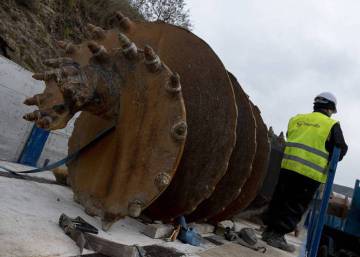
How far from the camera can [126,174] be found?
2.29 m

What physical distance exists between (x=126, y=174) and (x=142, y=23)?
3.55 feet

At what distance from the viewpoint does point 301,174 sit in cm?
465

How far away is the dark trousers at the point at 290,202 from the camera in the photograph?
4613 millimetres

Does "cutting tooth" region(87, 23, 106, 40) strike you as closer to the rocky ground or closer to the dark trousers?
the dark trousers

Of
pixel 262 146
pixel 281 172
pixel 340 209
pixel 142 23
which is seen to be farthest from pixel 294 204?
pixel 142 23

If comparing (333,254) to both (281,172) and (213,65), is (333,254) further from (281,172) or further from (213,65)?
(213,65)

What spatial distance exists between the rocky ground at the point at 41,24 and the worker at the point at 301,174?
3.90 metres

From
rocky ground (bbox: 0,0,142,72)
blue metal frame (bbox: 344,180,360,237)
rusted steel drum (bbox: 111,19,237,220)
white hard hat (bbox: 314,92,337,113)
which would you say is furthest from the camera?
rocky ground (bbox: 0,0,142,72)

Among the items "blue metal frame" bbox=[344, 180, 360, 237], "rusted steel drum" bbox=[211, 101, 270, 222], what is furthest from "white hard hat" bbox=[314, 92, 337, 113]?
"blue metal frame" bbox=[344, 180, 360, 237]

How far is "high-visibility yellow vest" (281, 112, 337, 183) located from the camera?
4.64 m

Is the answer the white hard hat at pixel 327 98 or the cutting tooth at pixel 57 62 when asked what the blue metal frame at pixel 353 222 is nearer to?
the white hard hat at pixel 327 98

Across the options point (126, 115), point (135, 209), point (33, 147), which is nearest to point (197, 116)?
point (126, 115)

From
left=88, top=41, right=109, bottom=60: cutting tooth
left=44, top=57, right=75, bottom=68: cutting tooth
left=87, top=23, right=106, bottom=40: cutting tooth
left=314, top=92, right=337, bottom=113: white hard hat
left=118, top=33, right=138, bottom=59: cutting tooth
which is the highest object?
left=314, top=92, right=337, bottom=113: white hard hat

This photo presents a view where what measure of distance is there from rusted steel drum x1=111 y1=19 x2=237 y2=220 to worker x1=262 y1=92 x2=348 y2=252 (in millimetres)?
2155
